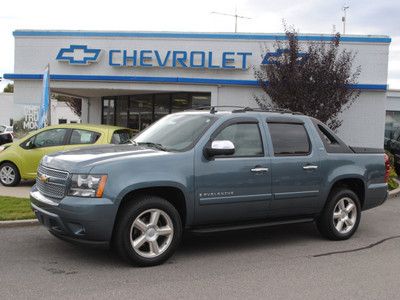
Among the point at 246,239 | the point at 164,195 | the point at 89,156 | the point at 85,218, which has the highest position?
the point at 89,156

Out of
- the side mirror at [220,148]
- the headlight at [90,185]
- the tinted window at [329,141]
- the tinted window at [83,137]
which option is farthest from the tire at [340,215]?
the tinted window at [83,137]

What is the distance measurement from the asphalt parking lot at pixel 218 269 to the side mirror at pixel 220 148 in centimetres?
129

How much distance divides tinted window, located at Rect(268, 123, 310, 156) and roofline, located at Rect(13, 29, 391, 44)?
931 cm

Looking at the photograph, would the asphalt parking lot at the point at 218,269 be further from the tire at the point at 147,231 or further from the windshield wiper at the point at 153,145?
the windshield wiper at the point at 153,145

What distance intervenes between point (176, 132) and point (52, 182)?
1647 millimetres

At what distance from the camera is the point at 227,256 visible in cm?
626

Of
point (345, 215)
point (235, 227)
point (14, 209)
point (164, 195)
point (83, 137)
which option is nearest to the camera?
point (164, 195)

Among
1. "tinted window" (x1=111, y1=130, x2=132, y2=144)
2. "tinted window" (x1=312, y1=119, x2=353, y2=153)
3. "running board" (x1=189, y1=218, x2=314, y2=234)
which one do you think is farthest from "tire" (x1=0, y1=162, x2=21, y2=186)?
"tinted window" (x1=312, y1=119, x2=353, y2=153)

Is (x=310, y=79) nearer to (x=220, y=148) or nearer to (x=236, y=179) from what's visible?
(x=236, y=179)

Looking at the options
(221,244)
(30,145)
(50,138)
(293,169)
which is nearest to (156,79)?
(50,138)

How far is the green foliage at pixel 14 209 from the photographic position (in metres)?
7.86

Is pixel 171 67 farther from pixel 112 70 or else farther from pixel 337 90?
pixel 337 90

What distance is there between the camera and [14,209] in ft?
27.6

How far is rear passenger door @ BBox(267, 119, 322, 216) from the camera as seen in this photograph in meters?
6.50
